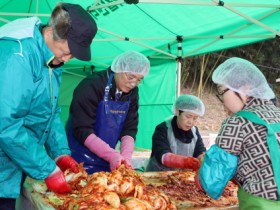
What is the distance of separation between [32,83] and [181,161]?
6.44 feet

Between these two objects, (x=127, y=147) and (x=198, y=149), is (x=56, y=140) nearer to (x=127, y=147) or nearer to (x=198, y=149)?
(x=127, y=147)

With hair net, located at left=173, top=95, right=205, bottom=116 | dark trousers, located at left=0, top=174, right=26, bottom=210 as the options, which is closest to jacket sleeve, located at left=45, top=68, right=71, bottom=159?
dark trousers, located at left=0, top=174, right=26, bottom=210

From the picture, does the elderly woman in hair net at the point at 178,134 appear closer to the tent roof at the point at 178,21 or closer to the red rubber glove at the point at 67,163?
the tent roof at the point at 178,21

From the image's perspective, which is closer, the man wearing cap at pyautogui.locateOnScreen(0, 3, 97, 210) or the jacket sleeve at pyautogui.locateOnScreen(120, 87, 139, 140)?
the man wearing cap at pyautogui.locateOnScreen(0, 3, 97, 210)

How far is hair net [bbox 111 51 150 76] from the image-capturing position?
335cm

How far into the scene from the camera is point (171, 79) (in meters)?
7.38

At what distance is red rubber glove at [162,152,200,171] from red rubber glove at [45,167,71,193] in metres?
1.44

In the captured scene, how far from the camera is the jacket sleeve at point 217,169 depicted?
2.15 metres

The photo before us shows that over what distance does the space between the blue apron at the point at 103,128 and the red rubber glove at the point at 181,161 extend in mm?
616

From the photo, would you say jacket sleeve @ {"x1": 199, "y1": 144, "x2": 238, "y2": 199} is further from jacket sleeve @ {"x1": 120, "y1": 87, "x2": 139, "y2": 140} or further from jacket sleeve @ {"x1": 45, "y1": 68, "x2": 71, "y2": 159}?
jacket sleeve @ {"x1": 120, "y1": 87, "x2": 139, "y2": 140}

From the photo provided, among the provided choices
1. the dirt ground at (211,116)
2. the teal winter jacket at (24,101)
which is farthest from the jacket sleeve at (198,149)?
the dirt ground at (211,116)

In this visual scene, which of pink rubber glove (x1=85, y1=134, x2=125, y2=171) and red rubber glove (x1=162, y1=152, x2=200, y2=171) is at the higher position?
pink rubber glove (x1=85, y1=134, x2=125, y2=171)

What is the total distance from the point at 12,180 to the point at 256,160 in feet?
4.68

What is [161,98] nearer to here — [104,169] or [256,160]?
[104,169]
